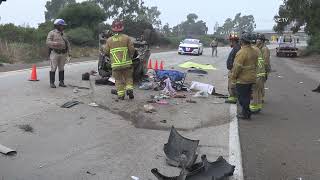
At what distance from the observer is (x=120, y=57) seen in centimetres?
1274

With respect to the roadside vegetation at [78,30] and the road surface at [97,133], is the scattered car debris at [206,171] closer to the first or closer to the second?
the road surface at [97,133]

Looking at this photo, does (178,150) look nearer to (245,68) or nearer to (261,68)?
(245,68)

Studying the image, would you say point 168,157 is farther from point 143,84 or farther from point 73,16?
point 73,16

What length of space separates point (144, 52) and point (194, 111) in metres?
5.40

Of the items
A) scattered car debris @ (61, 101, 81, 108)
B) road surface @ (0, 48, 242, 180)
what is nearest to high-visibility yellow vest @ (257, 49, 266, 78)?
road surface @ (0, 48, 242, 180)

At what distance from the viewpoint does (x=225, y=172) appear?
6.61 metres

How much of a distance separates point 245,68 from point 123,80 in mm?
3113

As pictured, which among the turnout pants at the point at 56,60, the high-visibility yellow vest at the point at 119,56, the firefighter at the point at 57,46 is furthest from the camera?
the turnout pants at the point at 56,60

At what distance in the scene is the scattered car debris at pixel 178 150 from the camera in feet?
23.7

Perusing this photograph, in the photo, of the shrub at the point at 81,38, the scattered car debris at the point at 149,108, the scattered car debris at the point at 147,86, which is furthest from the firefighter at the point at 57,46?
the shrub at the point at 81,38

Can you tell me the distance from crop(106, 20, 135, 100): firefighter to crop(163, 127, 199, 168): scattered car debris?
16.2ft

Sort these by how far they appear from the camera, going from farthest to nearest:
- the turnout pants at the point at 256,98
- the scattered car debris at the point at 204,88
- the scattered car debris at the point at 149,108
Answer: the scattered car debris at the point at 204,88 → the turnout pants at the point at 256,98 → the scattered car debris at the point at 149,108

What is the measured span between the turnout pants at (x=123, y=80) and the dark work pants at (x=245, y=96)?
9.21 feet

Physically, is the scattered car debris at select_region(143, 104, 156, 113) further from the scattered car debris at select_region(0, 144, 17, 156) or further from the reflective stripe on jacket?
the scattered car debris at select_region(0, 144, 17, 156)
